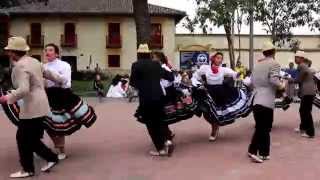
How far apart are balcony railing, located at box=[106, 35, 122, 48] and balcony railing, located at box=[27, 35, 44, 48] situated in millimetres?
5755

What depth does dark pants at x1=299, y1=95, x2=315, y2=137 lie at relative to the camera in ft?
42.4

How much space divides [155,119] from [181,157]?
69 cm

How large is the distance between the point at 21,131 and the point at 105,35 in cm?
5149

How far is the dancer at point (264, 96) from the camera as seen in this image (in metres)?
9.88

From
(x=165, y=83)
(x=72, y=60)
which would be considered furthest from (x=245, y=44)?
(x=165, y=83)

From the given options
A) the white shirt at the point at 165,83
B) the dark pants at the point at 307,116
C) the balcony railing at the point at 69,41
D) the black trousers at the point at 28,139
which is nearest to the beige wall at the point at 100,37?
the balcony railing at the point at 69,41

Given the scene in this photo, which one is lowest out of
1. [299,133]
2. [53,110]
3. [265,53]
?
[299,133]

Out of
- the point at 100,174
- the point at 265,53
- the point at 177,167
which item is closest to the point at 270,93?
the point at 265,53

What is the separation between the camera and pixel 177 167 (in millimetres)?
9664

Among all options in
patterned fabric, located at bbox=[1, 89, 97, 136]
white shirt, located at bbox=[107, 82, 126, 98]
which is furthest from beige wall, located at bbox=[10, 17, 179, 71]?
patterned fabric, located at bbox=[1, 89, 97, 136]

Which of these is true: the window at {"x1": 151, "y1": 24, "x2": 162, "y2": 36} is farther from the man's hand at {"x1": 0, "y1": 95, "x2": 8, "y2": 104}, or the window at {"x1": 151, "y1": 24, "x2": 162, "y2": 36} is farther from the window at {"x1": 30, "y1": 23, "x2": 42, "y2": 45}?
the man's hand at {"x1": 0, "y1": 95, "x2": 8, "y2": 104}

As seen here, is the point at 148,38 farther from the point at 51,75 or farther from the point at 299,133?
the point at 51,75

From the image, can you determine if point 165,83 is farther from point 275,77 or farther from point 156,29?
point 156,29

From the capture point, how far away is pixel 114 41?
60.2 meters
